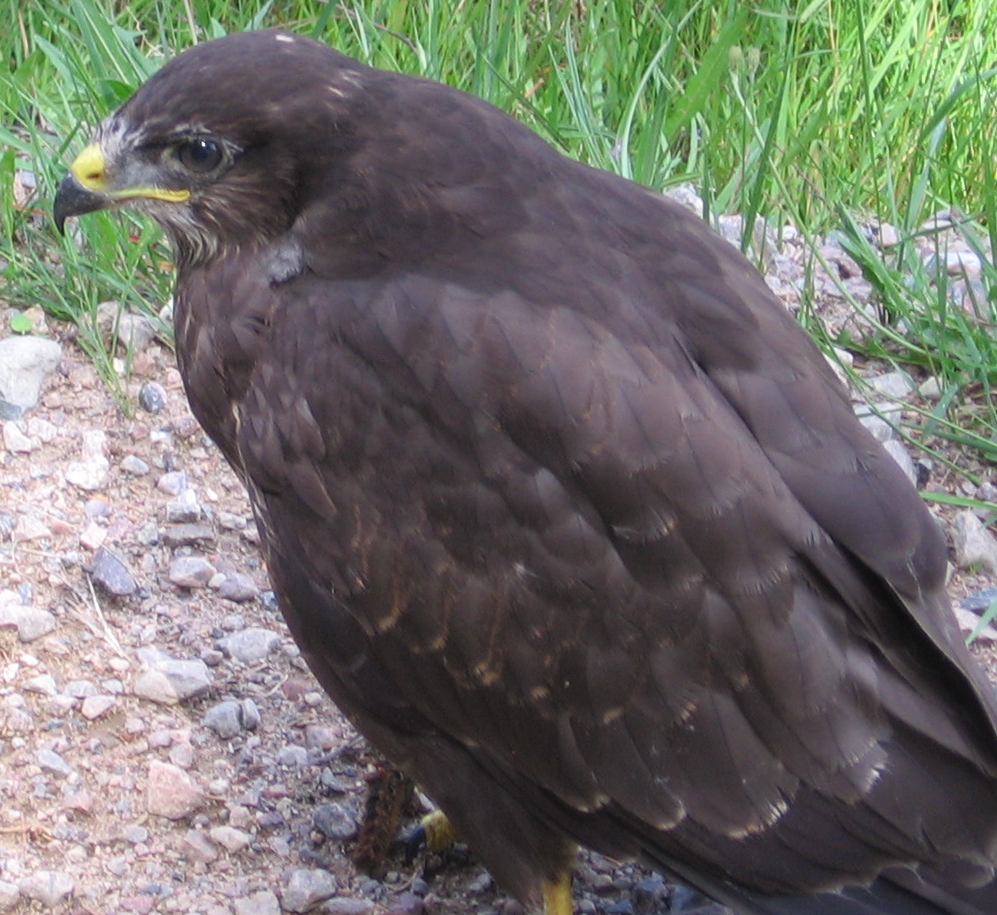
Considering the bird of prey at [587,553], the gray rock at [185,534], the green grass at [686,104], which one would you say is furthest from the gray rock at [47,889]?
the green grass at [686,104]

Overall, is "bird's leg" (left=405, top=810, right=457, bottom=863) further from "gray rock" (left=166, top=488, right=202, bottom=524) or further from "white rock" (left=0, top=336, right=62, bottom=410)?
"white rock" (left=0, top=336, right=62, bottom=410)

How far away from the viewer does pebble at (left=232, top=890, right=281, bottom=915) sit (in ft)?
10.8

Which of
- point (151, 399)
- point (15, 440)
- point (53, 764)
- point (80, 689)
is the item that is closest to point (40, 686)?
point (80, 689)

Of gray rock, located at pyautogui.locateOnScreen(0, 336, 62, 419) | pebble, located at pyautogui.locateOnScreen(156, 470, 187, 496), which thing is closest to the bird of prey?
pebble, located at pyautogui.locateOnScreen(156, 470, 187, 496)

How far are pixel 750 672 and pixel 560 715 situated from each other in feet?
1.12

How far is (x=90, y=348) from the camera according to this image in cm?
443

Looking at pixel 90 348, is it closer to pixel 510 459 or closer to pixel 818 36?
pixel 510 459

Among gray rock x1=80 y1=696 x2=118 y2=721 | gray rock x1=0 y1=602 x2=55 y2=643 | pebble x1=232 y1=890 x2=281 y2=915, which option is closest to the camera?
pebble x1=232 y1=890 x2=281 y2=915

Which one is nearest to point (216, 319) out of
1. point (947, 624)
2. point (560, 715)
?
point (560, 715)

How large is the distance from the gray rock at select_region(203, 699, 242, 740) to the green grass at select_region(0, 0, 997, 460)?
1154mm

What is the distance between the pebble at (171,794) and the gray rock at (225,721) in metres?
0.18

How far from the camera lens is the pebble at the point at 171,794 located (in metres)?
3.46

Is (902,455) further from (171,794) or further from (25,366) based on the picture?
(25,366)

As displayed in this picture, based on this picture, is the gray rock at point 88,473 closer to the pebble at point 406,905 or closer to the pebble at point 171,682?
the pebble at point 171,682
